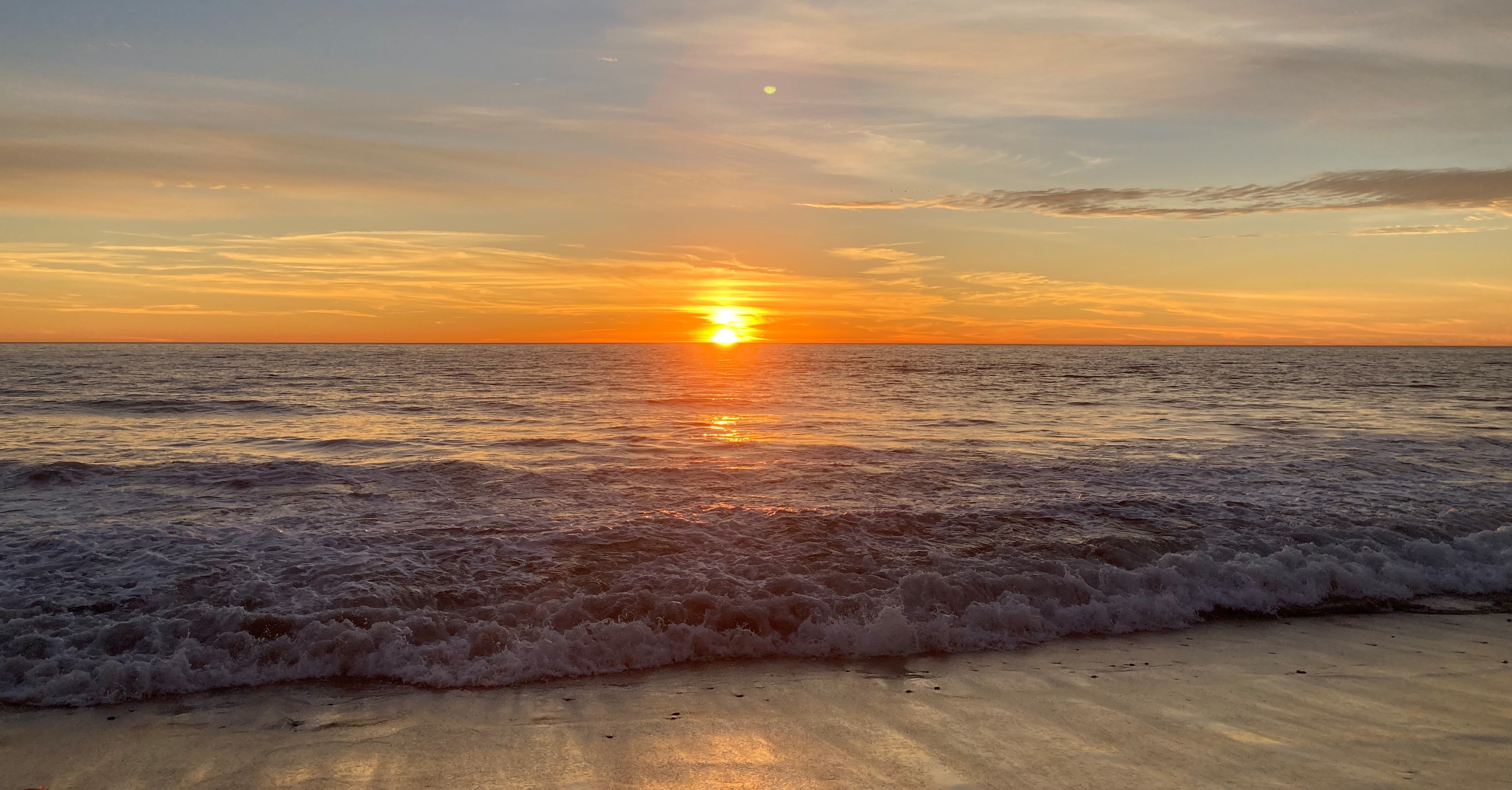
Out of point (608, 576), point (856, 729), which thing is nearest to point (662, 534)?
point (608, 576)

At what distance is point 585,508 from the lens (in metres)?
12.9

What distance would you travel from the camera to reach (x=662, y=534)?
11234 mm

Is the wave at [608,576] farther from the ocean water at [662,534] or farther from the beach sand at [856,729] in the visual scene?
the beach sand at [856,729]

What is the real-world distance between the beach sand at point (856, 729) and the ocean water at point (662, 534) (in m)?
0.56

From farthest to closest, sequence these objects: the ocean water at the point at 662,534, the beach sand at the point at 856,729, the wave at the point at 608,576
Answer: the ocean water at the point at 662,534, the wave at the point at 608,576, the beach sand at the point at 856,729

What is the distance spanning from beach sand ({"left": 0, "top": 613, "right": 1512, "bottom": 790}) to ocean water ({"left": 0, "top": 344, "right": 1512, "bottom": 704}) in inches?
21.9

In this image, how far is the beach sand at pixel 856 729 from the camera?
5.13m

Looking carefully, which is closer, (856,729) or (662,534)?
(856,729)

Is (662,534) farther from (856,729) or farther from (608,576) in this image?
(856,729)

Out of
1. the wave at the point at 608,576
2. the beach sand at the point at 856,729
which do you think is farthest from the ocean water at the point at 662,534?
the beach sand at the point at 856,729

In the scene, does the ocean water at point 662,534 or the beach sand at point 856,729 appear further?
the ocean water at point 662,534

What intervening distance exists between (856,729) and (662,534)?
18.9 feet

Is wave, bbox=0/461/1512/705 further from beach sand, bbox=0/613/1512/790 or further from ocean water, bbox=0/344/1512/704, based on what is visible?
beach sand, bbox=0/613/1512/790

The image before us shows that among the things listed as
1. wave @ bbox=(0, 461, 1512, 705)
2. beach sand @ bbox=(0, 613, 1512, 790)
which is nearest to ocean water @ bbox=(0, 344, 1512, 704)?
wave @ bbox=(0, 461, 1512, 705)
